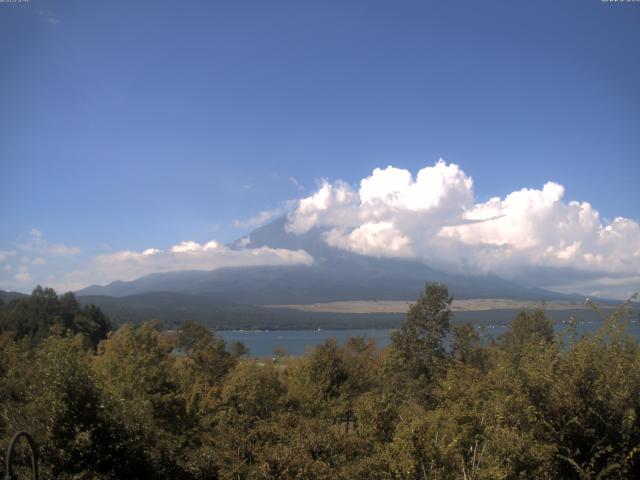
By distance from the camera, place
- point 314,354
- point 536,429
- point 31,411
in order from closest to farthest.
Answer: point 536,429
point 31,411
point 314,354

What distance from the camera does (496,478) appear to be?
25.5 ft

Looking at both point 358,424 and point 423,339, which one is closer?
point 358,424

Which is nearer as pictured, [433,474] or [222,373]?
[433,474]

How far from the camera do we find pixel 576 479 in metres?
8.15

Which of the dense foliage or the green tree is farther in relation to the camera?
the green tree

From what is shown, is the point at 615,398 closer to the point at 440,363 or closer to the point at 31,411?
the point at 31,411

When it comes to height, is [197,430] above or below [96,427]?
below

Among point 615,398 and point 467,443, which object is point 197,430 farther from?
point 615,398

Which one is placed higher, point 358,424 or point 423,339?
point 423,339

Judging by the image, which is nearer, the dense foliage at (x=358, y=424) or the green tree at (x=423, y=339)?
the dense foliage at (x=358, y=424)

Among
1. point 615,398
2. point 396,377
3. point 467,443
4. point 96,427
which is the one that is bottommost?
point 396,377

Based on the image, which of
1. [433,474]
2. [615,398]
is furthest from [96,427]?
[615,398]

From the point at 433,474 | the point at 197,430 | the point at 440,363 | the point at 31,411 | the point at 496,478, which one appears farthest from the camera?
the point at 440,363

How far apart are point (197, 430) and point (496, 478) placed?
42.6 feet
